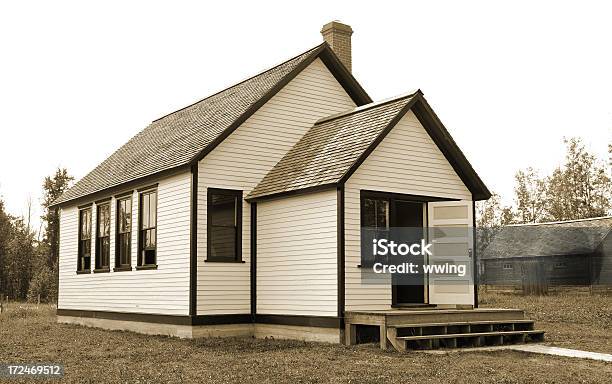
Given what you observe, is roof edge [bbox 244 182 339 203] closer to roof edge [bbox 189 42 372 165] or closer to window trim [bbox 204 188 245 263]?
window trim [bbox 204 188 245 263]

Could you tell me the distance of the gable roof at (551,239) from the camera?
45.0 m

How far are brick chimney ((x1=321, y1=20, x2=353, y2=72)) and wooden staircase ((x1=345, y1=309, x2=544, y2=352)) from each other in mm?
8333

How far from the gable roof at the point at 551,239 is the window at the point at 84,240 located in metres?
31.9

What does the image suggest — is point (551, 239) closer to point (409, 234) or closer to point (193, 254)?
point (409, 234)

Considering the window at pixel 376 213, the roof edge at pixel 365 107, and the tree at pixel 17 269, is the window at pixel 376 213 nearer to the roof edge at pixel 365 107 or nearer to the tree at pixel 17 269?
the roof edge at pixel 365 107

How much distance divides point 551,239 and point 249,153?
33.5m

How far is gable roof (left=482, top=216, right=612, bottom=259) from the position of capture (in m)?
45.0

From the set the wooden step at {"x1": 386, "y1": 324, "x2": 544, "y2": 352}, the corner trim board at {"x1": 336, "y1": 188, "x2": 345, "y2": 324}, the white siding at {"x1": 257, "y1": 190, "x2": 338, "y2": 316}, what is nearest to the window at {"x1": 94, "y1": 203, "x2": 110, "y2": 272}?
the white siding at {"x1": 257, "y1": 190, "x2": 338, "y2": 316}

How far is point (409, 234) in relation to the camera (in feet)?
57.1

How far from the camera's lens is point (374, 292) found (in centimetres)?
1611

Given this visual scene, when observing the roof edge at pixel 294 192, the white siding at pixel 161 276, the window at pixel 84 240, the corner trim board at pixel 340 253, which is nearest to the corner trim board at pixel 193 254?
the white siding at pixel 161 276

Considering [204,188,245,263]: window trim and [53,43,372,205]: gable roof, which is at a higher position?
[53,43,372,205]: gable roof

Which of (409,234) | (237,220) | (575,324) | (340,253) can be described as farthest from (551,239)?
(340,253)

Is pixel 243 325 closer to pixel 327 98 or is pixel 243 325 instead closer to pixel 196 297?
pixel 196 297
